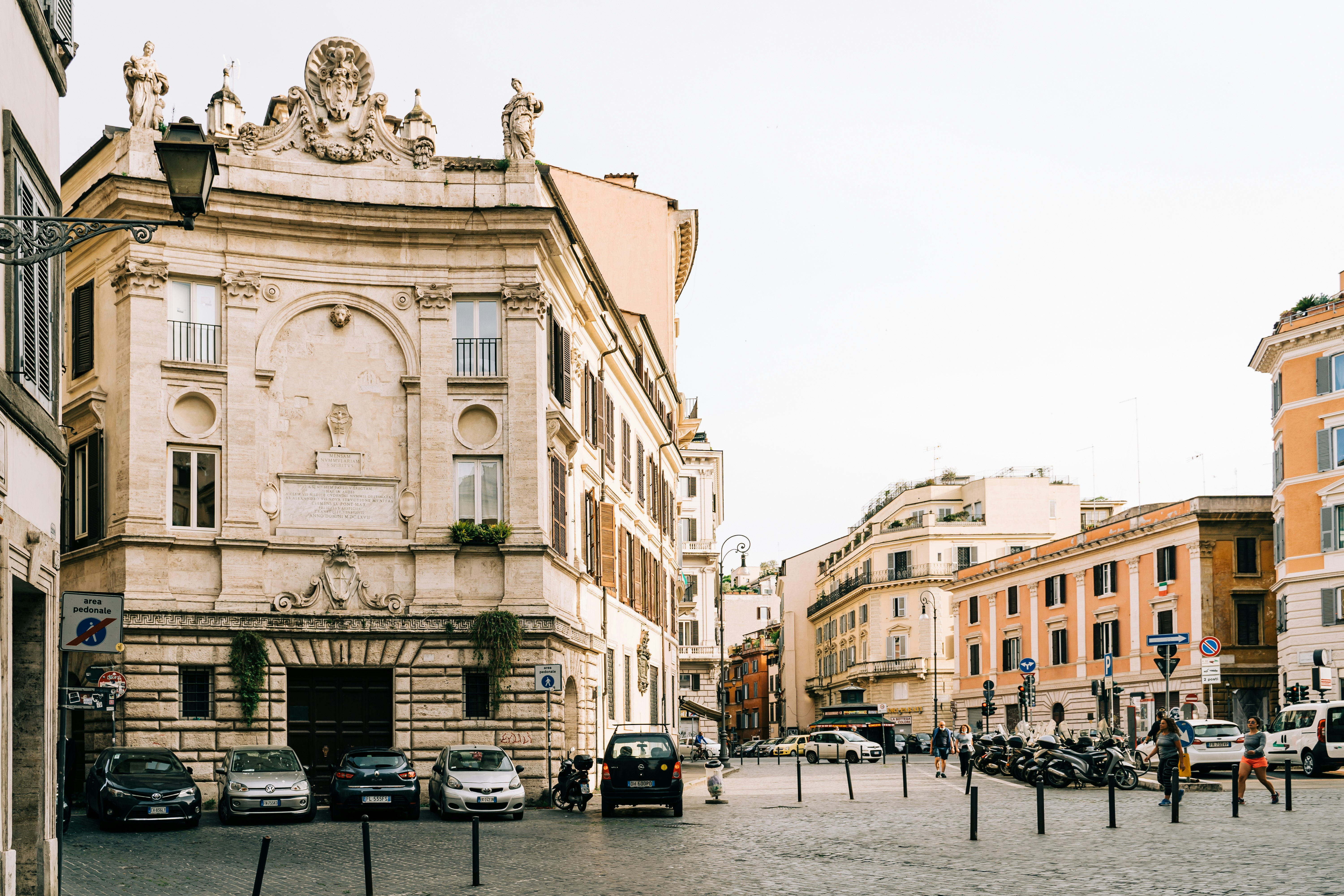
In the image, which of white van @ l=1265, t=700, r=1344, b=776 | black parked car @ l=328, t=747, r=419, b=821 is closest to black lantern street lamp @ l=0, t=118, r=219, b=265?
black parked car @ l=328, t=747, r=419, b=821

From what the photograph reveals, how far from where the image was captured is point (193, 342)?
3216 cm

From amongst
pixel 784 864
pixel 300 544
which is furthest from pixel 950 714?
pixel 784 864

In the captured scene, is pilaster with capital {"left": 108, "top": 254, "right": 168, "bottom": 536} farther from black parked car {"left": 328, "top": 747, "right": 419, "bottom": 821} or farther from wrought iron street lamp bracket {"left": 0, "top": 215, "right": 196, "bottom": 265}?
wrought iron street lamp bracket {"left": 0, "top": 215, "right": 196, "bottom": 265}

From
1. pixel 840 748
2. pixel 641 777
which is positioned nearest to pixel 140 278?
pixel 641 777

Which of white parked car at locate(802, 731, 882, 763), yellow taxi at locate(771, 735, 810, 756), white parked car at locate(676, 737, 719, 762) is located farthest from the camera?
yellow taxi at locate(771, 735, 810, 756)

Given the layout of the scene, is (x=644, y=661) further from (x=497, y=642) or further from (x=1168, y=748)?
(x=1168, y=748)

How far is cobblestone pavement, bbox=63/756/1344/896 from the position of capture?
16.6 metres

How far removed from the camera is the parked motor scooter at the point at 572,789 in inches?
1208

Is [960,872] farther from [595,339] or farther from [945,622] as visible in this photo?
[945,622]

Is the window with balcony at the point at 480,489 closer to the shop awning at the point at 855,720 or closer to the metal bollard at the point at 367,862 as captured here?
the metal bollard at the point at 367,862

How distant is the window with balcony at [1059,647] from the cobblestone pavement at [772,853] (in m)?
42.2

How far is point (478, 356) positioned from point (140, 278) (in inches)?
276

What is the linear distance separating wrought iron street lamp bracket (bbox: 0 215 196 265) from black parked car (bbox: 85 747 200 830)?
50.4 ft

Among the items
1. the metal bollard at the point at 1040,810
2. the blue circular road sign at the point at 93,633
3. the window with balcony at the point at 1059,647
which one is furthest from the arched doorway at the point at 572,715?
the window with balcony at the point at 1059,647
